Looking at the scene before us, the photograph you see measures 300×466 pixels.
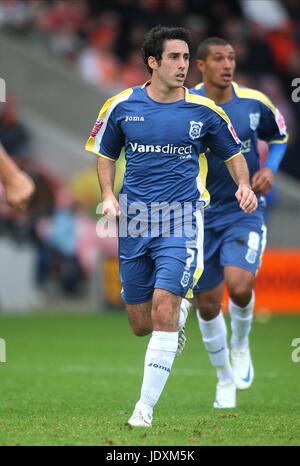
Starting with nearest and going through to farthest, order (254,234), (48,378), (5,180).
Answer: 1. (5,180)
2. (254,234)
3. (48,378)

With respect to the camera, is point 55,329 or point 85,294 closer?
point 55,329

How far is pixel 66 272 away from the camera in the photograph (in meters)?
19.2

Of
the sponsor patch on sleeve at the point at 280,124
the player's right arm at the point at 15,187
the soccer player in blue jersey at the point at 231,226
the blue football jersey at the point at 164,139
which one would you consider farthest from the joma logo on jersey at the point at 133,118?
the player's right arm at the point at 15,187

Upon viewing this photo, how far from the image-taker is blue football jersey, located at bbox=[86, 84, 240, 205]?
833cm

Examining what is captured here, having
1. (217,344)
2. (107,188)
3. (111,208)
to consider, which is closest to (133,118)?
(107,188)

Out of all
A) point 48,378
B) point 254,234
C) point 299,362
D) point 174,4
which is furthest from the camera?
point 174,4

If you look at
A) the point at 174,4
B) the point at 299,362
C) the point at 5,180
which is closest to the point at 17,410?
the point at 5,180

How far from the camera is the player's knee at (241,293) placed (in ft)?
32.6

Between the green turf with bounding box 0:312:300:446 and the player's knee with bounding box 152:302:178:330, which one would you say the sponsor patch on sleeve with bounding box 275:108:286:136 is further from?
the player's knee with bounding box 152:302:178:330

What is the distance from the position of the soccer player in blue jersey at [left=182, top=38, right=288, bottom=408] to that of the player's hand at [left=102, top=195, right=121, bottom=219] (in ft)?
7.07

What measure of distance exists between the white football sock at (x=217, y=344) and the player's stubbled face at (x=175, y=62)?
250 cm

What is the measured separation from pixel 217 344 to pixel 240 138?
5.83 feet
